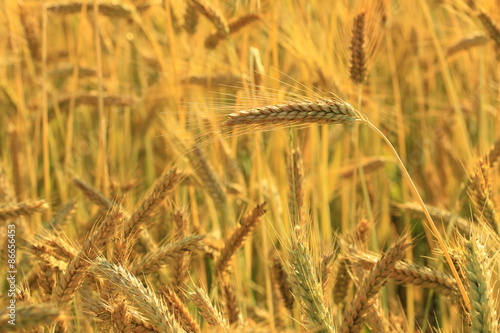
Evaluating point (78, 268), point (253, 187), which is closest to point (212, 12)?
point (253, 187)

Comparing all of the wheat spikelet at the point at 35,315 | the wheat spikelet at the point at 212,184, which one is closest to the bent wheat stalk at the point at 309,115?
the wheat spikelet at the point at 35,315

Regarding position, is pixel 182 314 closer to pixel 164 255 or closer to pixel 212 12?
pixel 164 255

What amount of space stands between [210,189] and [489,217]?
847 millimetres

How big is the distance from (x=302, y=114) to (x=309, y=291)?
0.35 metres

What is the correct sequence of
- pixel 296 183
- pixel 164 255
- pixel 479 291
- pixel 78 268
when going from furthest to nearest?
pixel 296 183 → pixel 164 255 → pixel 78 268 → pixel 479 291

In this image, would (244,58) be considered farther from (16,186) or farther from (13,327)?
(13,327)

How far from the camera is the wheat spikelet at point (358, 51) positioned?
1740 millimetres

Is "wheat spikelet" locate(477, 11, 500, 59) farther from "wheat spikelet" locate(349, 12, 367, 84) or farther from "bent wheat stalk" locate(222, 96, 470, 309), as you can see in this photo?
"bent wheat stalk" locate(222, 96, 470, 309)

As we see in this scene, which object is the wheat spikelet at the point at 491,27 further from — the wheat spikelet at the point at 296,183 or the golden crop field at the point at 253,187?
the wheat spikelet at the point at 296,183

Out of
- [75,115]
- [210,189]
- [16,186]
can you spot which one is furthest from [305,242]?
[75,115]

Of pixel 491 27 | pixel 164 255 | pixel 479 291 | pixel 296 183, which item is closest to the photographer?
pixel 479 291

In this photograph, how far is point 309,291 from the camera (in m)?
1.26

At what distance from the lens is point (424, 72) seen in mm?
3609

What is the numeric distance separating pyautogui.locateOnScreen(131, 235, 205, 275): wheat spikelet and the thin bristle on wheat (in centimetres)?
31
